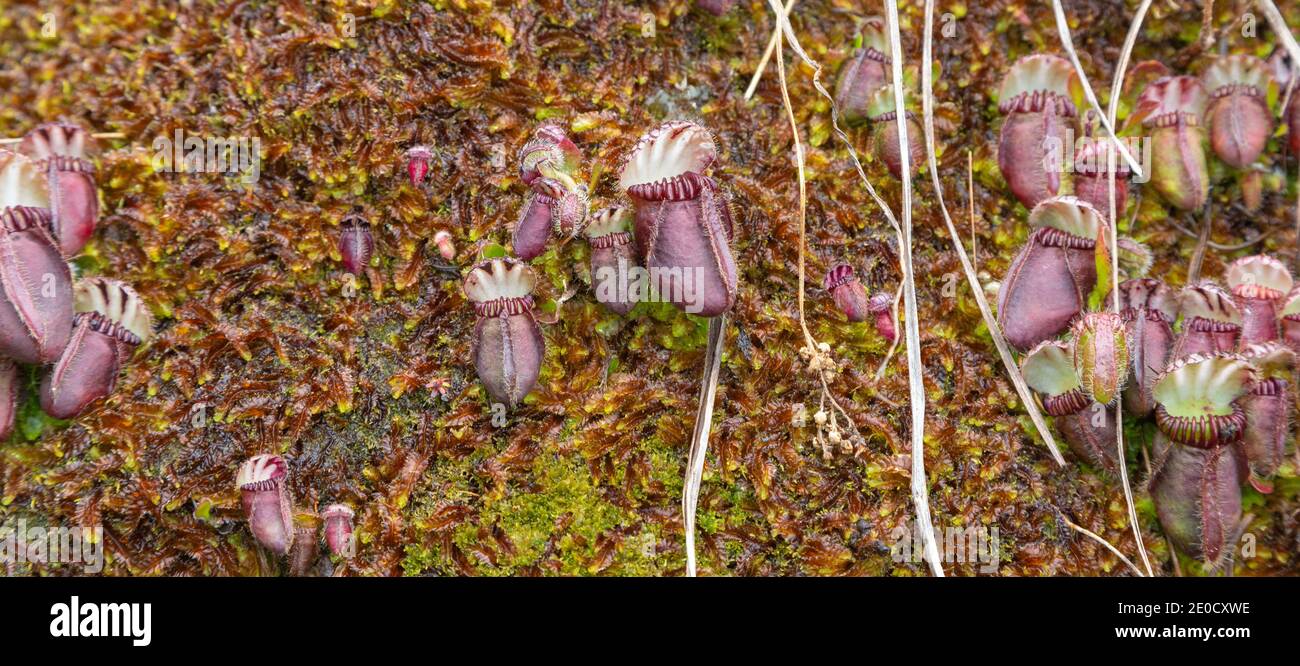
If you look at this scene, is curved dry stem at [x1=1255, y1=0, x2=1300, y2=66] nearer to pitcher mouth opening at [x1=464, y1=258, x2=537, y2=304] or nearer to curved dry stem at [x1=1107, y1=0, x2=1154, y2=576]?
curved dry stem at [x1=1107, y1=0, x2=1154, y2=576]

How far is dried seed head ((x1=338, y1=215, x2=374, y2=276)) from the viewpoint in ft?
7.04

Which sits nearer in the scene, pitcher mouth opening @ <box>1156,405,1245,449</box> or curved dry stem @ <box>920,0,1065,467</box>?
pitcher mouth opening @ <box>1156,405,1245,449</box>

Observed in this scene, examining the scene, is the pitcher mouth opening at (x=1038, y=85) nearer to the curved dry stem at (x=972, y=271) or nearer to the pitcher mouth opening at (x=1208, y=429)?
the curved dry stem at (x=972, y=271)

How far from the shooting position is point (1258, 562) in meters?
2.09

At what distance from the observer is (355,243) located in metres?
2.15

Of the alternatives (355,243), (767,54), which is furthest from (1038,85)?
(355,243)

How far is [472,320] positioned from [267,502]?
0.70 m

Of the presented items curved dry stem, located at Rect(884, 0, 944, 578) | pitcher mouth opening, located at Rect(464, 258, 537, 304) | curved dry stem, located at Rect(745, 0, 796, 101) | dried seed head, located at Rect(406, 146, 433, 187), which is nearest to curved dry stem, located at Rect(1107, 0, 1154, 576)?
curved dry stem, located at Rect(884, 0, 944, 578)

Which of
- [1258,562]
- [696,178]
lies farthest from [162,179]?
[1258,562]

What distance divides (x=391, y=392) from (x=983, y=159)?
1.92 m

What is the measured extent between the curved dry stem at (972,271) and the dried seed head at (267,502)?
1976 millimetres

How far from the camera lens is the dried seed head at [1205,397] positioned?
1.89m

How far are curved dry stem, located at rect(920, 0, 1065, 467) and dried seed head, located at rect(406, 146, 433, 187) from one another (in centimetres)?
148

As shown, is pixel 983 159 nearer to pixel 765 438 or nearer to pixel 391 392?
pixel 765 438
